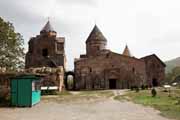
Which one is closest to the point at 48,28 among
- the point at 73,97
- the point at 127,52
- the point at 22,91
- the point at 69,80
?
the point at 69,80

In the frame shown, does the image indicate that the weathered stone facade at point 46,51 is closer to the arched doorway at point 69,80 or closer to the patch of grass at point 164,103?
the arched doorway at point 69,80

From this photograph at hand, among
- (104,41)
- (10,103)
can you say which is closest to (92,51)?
(104,41)

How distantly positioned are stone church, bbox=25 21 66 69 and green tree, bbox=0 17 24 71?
12.8m

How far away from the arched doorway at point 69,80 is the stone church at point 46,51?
7.35 feet

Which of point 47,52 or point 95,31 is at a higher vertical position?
point 95,31

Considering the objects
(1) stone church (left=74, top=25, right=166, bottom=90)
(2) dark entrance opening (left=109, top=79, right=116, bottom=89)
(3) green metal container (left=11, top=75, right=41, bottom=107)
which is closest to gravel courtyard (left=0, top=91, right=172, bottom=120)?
(3) green metal container (left=11, top=75, right=41, bottom=107)

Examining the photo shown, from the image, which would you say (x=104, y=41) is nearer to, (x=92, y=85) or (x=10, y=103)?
(x=92, y=85)

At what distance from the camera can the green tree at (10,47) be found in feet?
145

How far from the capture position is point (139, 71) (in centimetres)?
5847

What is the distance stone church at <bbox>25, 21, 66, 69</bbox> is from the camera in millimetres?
59375

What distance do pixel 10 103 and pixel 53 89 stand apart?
14.5 meters

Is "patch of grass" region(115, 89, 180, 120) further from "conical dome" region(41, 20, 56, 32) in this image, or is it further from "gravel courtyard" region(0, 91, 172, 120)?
"conical dome" region(41, 20, 56, 32)

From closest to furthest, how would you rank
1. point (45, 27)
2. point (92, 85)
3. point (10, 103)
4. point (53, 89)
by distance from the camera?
1. point (10, 103)
2. point (53, 89)
3. point (92, 85)
4. point (45, 27)

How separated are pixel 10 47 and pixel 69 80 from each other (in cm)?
2168
